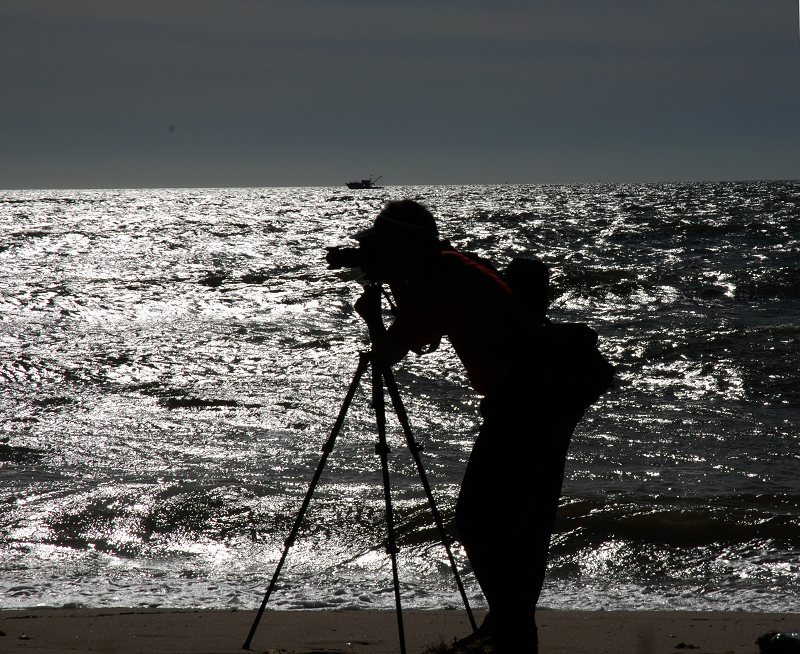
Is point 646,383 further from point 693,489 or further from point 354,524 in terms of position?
point 354,524

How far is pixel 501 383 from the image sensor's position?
8.43 feet

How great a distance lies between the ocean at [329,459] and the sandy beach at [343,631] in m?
0.21

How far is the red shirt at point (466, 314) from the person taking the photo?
253 centimetres

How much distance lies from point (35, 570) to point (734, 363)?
8.90 meters

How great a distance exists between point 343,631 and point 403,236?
6.03 ft

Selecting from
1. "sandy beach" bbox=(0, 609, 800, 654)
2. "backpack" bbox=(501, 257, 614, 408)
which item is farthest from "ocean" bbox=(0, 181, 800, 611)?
"backpack" bbox=(501, 257, 614, 408)

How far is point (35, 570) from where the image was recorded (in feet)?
14.7

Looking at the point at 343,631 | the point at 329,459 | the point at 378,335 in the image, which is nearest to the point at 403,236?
the point at 378,335

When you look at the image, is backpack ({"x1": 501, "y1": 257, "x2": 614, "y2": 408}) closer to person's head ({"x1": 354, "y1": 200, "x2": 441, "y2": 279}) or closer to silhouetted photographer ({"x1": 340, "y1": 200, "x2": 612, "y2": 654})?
silhouetted photographer ({"x1": 340, "y1": 200, "x2": 612, "y2": 654})

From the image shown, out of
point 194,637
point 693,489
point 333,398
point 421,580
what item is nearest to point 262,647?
point 194,637

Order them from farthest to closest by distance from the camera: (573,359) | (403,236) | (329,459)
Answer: (329,459) < (403,236) < (573,359)

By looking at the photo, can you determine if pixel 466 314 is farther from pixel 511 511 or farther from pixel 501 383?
pixel 511 511

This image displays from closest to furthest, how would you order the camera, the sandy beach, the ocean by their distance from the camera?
the camera → the sandy beach → the ocean

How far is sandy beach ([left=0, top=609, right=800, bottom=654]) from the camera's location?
11.2ft
